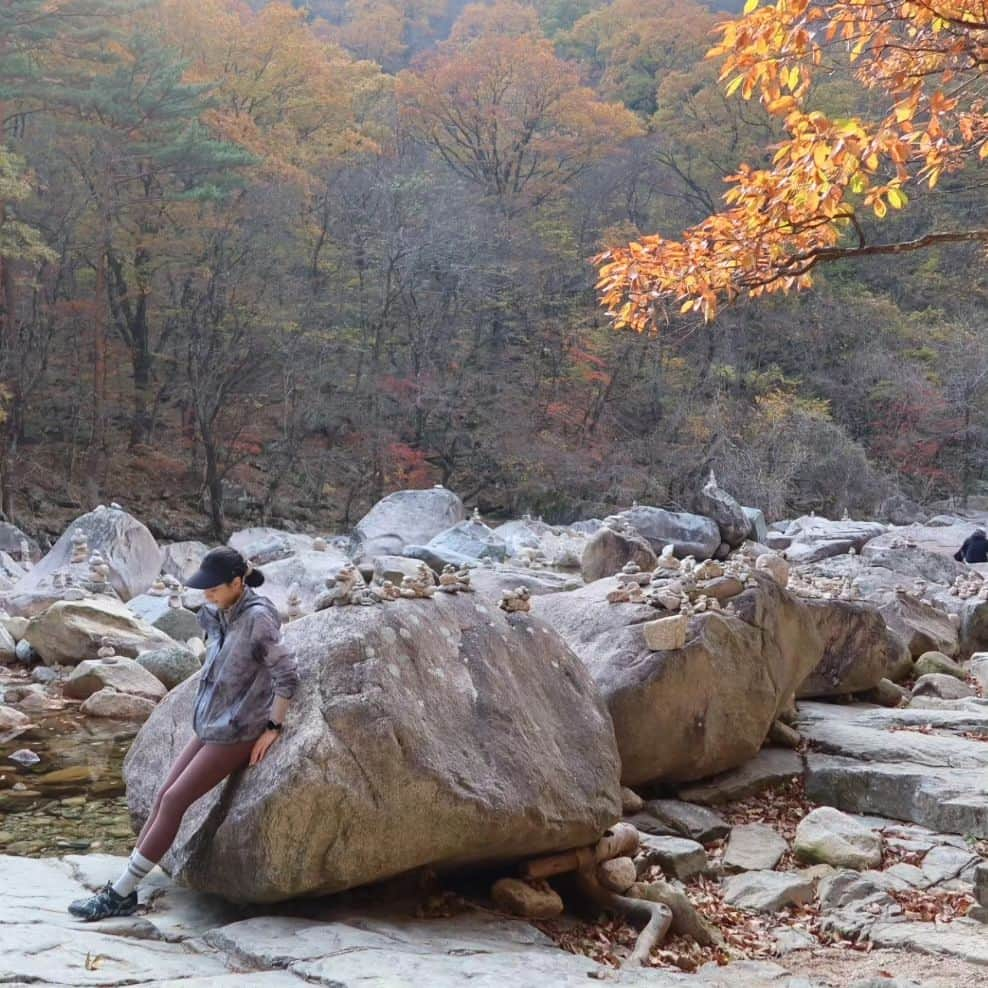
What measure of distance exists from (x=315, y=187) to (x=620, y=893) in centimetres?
2183

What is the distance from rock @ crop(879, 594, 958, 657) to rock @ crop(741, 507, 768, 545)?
952 cm

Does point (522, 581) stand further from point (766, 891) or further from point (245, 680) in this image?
point (245, 680)

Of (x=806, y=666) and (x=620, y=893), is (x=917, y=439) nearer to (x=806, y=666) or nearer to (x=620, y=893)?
(x=806, y=666)

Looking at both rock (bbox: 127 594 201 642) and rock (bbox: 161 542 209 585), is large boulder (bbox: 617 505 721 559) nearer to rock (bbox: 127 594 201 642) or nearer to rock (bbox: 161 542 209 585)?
rock (bbox: 161 542 209 585)

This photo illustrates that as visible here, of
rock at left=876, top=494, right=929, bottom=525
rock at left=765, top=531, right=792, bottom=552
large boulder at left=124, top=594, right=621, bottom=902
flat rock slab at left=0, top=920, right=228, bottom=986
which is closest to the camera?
flat rock slab at left=0, top=920, right=228, bottom=986

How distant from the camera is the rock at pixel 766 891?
460cm

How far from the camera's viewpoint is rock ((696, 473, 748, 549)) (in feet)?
64.3

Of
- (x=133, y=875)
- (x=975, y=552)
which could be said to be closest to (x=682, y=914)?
(x=133, y=875)

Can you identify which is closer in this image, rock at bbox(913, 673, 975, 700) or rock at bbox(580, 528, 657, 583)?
rock at bbox(913, 673, 975, 700)

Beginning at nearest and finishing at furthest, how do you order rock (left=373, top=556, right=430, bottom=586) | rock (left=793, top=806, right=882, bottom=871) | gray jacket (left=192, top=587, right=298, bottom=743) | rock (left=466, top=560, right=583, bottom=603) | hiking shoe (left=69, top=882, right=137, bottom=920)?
hiking shoe (left=69, top=882, right=137, bottom=920), gray jacket (left=192, top=587, right=298, bottom=743), rock (left=793, top=806, right=882, bottom=871), rock (left=466, top=560, right=583, bottom=603), rock (left=373, top=556, right=430, bottom=586)

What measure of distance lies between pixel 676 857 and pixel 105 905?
2.63m

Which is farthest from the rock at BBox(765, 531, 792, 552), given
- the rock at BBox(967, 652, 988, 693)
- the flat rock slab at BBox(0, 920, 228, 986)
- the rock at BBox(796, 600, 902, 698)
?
the flat rock slab at BBox(0, 920, 228, 986)

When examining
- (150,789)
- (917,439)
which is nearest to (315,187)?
(917,439)

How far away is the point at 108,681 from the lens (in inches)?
317
